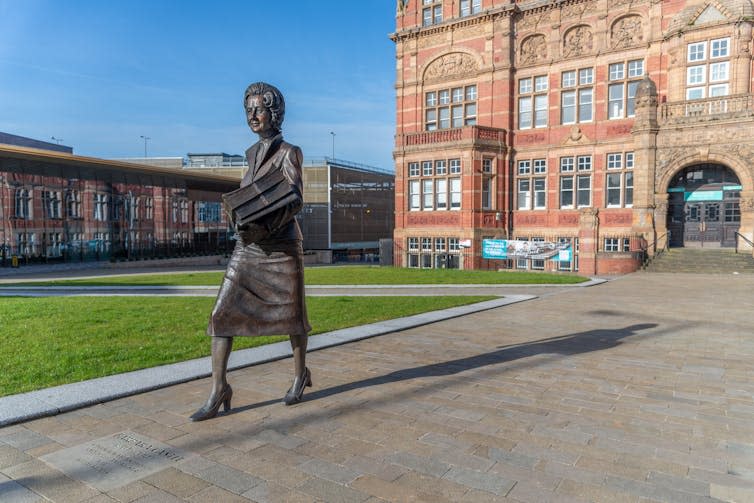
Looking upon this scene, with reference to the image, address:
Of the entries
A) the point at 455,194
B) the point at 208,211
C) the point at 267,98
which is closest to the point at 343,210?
the point at 208,211

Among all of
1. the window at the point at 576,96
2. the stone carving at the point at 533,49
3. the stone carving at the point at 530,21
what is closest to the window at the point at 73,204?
the stone carving at the point at 533,49

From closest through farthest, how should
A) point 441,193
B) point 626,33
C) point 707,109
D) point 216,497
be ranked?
point 216,497, point 707,109, point 626,33, point 441,193

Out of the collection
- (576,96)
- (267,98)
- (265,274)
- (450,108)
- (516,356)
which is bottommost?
(516,356)

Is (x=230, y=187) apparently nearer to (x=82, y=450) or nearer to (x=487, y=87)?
(x=487, y=87)

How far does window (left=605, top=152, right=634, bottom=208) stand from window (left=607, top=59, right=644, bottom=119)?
2042 millimetres

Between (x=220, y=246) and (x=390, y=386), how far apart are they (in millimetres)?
39109

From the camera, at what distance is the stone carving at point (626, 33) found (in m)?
25.0

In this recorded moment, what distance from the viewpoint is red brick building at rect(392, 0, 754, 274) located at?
23.1 meters

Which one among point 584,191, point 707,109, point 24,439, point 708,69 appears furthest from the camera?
point 584,191

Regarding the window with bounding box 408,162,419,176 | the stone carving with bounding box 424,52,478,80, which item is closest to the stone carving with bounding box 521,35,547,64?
the stone carving with bounding box 424,52,478,80

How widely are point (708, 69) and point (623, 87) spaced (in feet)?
11.5

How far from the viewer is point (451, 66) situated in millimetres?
29703

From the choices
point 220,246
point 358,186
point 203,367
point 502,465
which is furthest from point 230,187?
point 502,465

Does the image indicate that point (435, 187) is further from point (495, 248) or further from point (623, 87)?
point (623, 87)
